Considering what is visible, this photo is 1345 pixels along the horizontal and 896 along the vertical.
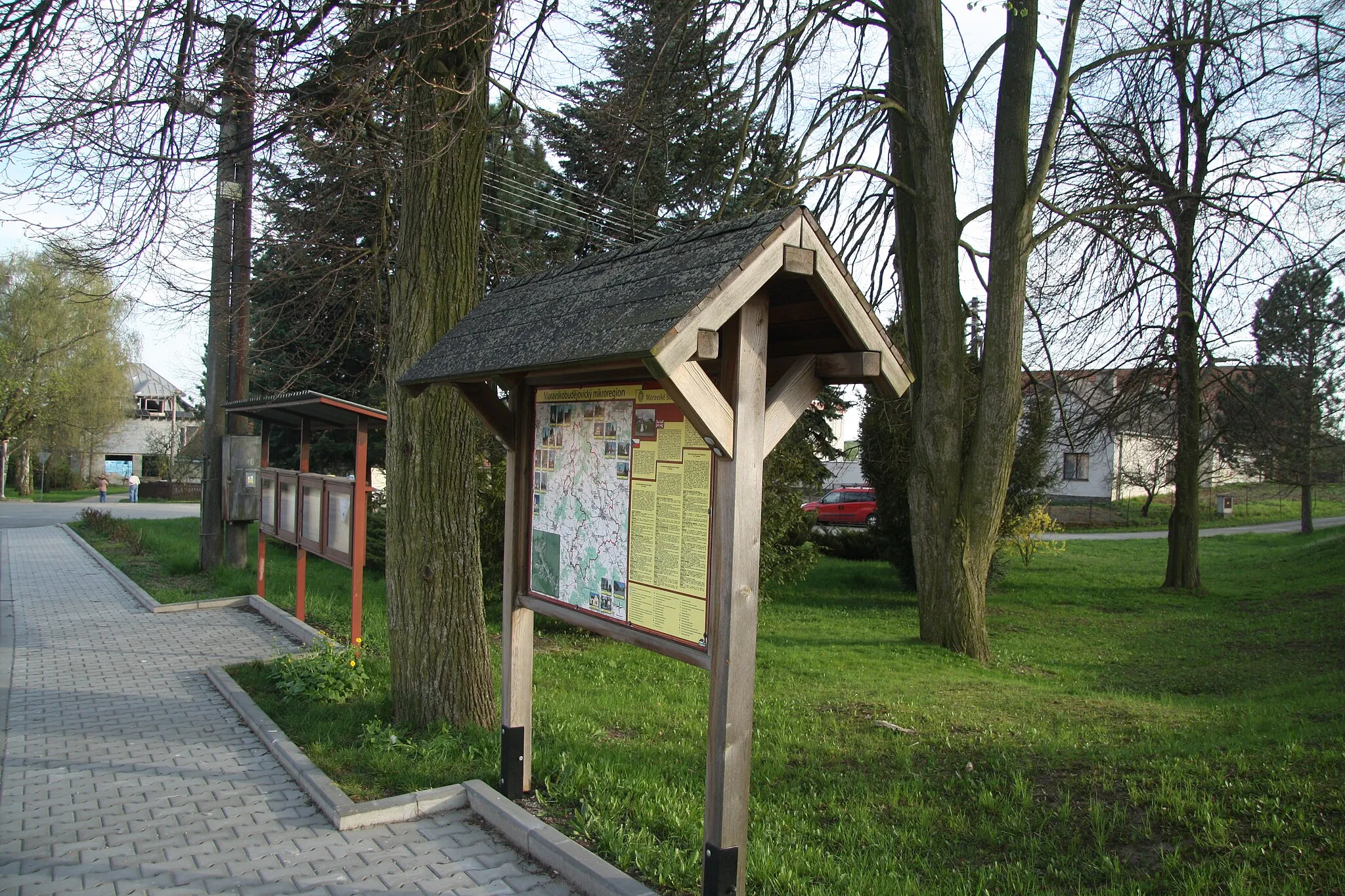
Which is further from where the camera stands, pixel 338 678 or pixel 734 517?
pixel 338 678

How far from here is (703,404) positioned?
3564 millimetres

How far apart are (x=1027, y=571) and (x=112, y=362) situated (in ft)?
148

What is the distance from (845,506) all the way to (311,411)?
27515mm

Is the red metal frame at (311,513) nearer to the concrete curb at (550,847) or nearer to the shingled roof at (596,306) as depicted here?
the shingled roof at (596,306)

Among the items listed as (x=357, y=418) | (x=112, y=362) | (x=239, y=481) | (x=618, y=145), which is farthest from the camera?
(x=112, y=362)

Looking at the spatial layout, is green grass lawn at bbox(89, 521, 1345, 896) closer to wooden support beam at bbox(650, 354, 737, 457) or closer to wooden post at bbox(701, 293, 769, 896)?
wooden post at bbox(701, 293, 769, 896)

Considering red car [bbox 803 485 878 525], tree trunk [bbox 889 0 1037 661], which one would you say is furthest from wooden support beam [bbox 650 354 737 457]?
red car [bbox 803 485 878 525]

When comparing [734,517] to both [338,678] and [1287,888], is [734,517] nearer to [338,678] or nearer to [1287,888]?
[1287,888]

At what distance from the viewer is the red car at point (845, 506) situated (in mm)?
34562

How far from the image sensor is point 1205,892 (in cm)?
377

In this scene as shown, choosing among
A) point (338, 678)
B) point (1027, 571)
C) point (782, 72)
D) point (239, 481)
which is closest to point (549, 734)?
point (338, 678)

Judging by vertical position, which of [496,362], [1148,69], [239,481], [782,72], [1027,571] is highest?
[1148,69]

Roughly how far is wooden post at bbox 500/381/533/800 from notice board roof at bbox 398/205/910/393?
67 centimetres

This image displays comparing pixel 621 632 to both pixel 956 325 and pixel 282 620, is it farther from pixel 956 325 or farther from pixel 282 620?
pixel 956 325
